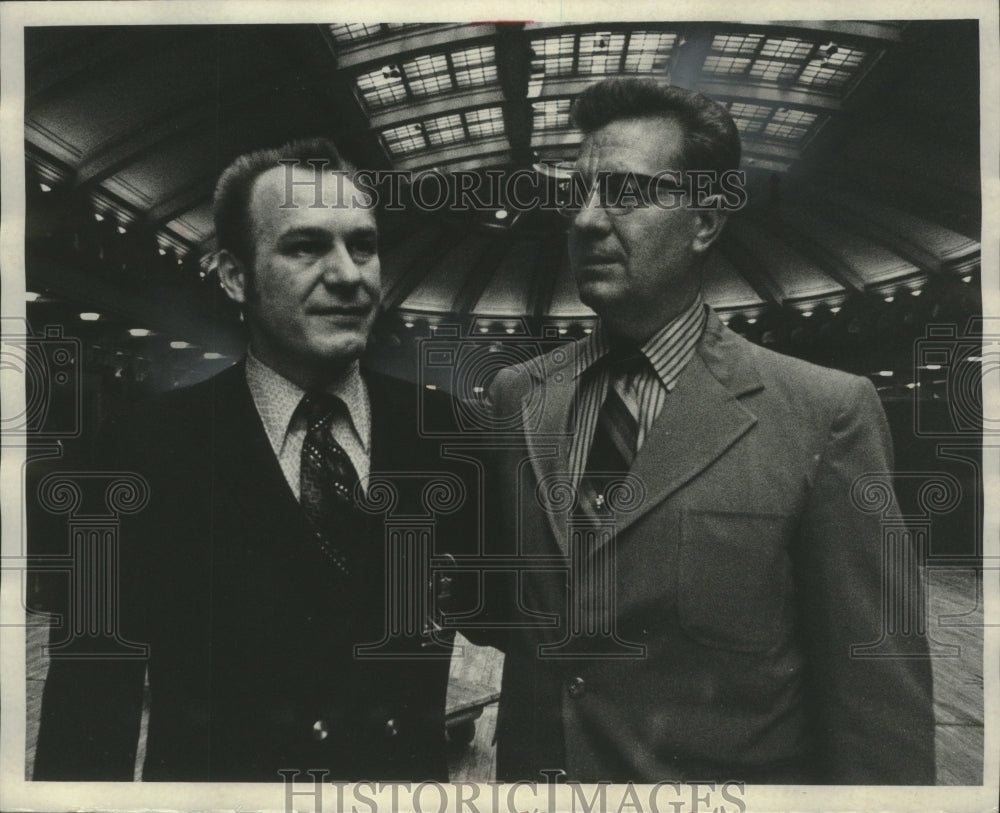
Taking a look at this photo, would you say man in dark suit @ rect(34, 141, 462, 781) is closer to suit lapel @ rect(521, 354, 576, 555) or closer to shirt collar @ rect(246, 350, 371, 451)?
shirt collar @ rect(246, 350, 371, 451)

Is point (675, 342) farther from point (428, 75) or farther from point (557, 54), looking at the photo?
point (428, 75)

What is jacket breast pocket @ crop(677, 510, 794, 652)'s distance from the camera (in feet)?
12.8

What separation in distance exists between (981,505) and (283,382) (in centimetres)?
331

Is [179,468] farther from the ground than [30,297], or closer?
closer

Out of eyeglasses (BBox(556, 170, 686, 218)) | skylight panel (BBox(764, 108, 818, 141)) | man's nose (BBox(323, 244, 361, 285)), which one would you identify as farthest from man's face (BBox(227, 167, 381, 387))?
skylight panel (BBox(764, 108, 818, 141))

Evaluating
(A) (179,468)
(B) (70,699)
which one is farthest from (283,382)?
(B) (70,699)

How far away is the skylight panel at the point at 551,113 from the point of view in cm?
404

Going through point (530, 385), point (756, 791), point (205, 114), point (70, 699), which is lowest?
point (756, 791)

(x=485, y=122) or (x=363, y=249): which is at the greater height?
(x=485, y=122)

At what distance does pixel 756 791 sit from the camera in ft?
13.4

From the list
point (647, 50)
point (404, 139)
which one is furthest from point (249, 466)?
point (647, 50)

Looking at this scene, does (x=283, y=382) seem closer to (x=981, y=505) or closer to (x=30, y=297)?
(x=30, y=297)

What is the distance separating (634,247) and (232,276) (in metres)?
1.84

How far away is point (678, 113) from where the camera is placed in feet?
13.1
